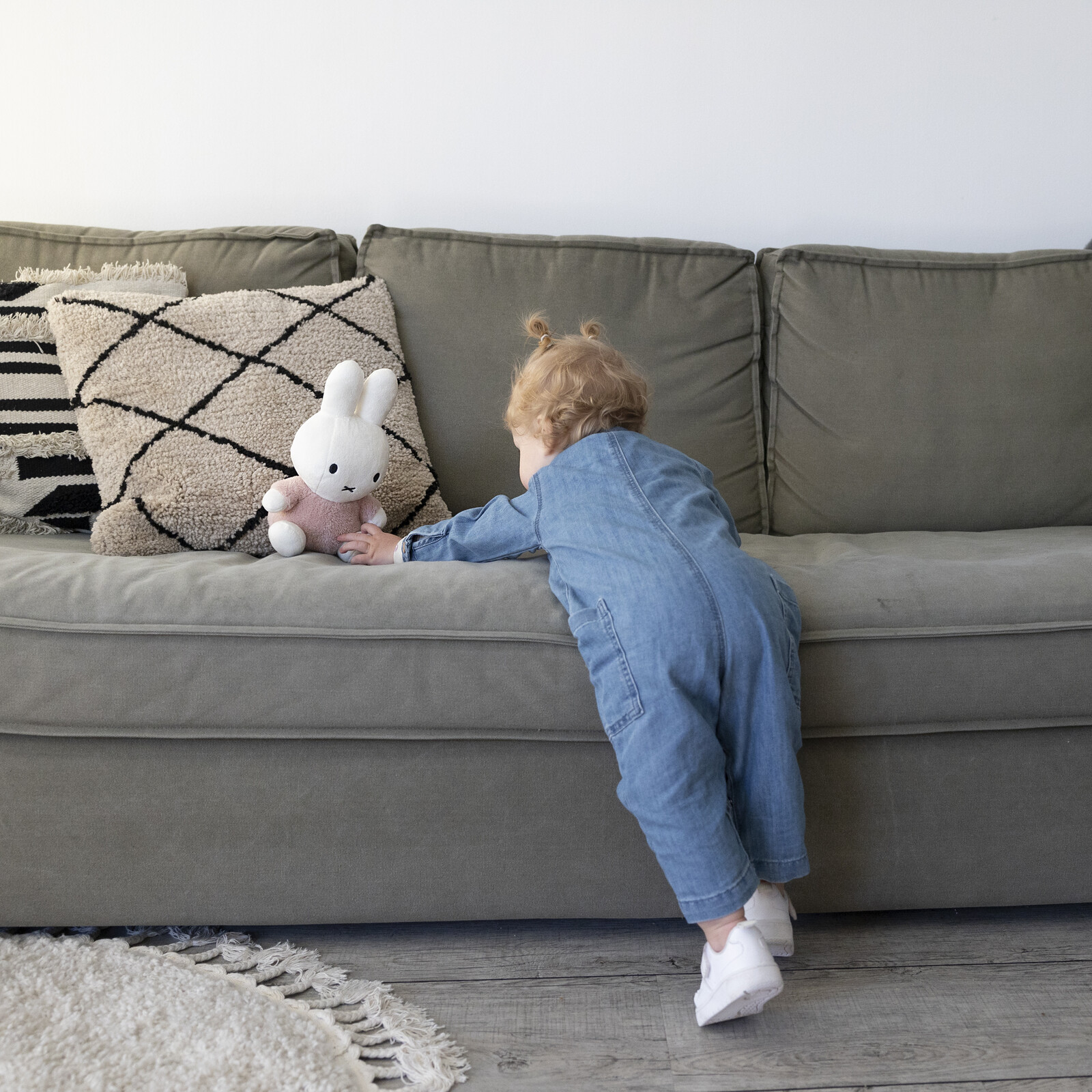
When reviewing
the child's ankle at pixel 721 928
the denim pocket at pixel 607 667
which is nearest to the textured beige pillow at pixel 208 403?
the denim pocket at pixel 607 667

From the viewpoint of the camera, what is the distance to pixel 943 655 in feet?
3.37

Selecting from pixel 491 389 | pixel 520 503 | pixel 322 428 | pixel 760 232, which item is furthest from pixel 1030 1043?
pixel 760 232

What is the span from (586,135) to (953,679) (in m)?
1.40

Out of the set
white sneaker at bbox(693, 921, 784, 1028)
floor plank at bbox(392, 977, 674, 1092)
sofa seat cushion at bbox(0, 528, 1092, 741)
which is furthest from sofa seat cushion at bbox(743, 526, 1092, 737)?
floor plank at bbox(392, 977, 674, 1092)

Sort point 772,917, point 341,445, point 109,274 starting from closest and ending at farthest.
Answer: point 772,917 → point 341,445 → point 109,274

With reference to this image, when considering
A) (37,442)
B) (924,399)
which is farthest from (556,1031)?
(924,399)

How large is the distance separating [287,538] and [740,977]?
0.75 meters

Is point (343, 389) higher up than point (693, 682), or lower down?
higher up

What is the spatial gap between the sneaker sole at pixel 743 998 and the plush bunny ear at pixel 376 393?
0.83 metres

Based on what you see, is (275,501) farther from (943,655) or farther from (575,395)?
(943,655)

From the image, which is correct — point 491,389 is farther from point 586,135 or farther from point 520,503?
point 586,135

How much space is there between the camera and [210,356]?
1.41 metres

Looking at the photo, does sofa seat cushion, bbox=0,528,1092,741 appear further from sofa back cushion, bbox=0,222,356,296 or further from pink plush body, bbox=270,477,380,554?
sofa back cushion, bbox=0,222,356,296

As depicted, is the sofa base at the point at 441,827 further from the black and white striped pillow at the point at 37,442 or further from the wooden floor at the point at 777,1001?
the black and white striped pillow at the point at 37,442
